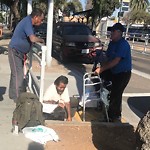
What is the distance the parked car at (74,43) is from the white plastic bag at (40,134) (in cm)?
1044

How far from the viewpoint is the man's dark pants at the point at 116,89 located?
6.27m

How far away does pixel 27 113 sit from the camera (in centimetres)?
541

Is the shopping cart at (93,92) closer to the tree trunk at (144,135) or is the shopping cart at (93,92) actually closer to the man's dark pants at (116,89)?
the man's dark pants at (116,89)

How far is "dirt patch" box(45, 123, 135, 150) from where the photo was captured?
5221mm

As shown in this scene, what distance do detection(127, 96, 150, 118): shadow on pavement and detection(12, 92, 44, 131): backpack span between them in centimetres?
271

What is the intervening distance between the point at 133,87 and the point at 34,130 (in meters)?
5.59

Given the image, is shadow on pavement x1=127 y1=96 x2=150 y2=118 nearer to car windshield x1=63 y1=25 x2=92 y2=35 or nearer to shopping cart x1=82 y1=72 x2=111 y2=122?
shopping cart x1=82 y1=72 x2=111 y2=122

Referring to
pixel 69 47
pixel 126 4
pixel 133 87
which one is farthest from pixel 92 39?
pixel 126 4

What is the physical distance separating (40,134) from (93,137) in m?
0.80

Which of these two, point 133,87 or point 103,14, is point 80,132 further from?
point 103,14

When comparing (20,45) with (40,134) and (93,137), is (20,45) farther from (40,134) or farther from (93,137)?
(93,137)

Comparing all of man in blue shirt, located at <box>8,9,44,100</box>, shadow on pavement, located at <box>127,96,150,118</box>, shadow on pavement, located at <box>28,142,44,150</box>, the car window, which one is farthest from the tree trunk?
the car window

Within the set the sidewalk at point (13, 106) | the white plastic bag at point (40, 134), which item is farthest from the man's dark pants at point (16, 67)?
the white plastic bag at point (40, 134)

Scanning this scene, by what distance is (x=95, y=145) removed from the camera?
5324 millimetres
